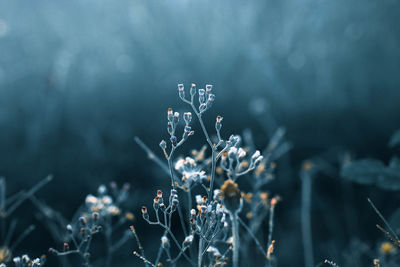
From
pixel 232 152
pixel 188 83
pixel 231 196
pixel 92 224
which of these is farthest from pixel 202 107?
pixel 188 83

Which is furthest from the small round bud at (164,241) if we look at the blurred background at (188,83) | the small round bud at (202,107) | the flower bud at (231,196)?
the blurred background at (188,83)

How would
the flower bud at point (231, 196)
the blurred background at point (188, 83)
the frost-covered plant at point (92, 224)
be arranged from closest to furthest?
the flower bud at point (231, 196) → the frost-covered plant at point (92, 224) → the blurred background at point (188, 83)

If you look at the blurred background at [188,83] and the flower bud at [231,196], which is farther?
the blurred background at [188,83]

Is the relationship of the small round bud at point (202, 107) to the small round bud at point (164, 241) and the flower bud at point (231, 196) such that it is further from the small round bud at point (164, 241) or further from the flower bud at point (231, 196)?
the small round bud at point (164, 241)

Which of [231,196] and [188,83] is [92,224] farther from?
[188,83]

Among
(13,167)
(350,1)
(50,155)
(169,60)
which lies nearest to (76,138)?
(50,155)

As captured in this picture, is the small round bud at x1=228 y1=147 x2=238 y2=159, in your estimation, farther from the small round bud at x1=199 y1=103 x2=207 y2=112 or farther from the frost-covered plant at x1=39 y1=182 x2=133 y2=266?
the frost-covered plant at x1=39 y1=182 x2=133 y2=266

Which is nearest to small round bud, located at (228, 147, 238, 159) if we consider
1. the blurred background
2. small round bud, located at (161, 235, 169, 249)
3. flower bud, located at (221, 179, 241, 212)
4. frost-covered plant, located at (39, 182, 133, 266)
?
flower bud, located at (221, 179, 241, 212)

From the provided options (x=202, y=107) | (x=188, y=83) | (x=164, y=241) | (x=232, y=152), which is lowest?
(x=164, y=241)

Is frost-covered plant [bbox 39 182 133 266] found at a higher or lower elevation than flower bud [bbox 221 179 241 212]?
higher
